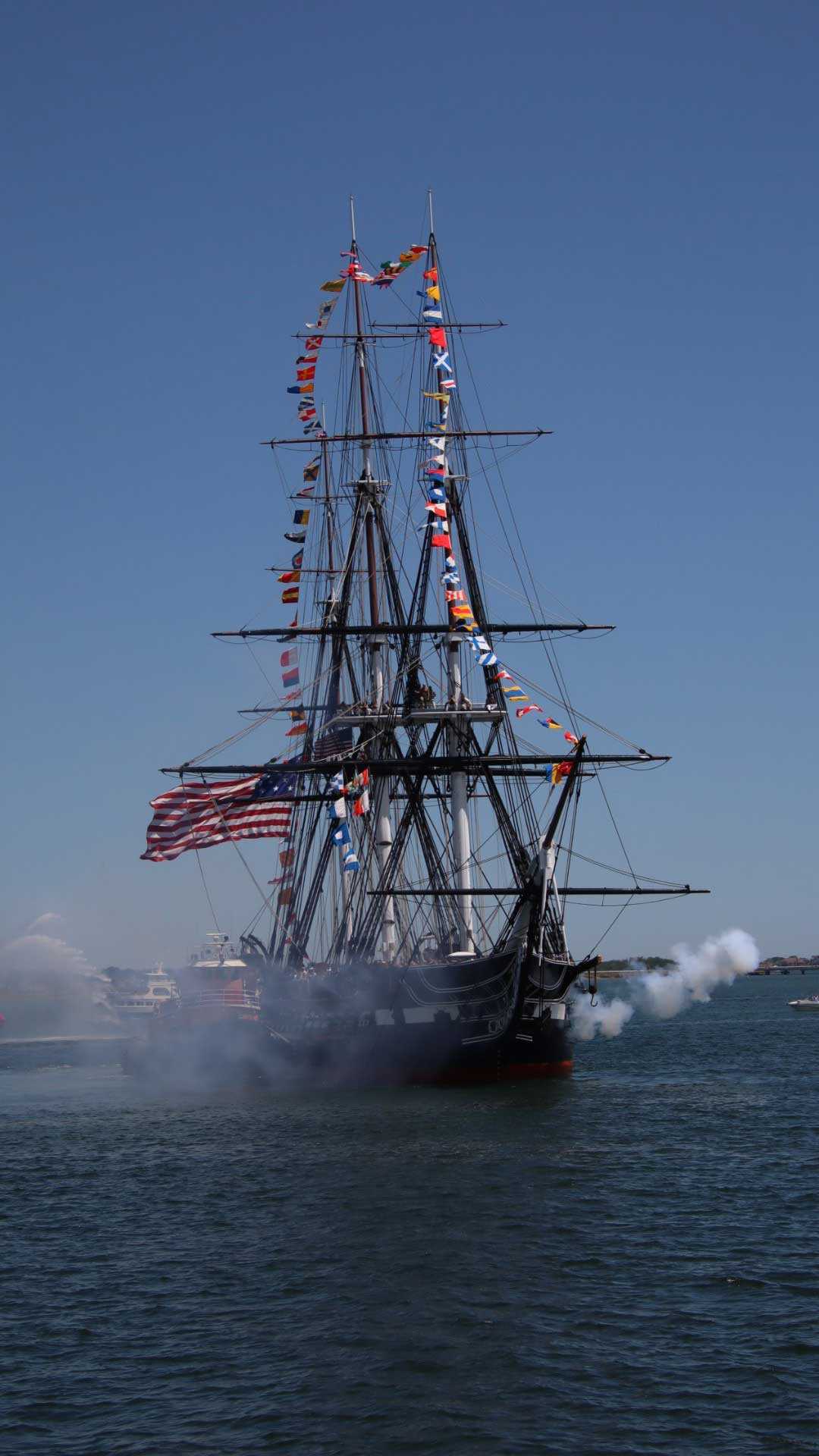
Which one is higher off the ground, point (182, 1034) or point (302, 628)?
point (302, 628)

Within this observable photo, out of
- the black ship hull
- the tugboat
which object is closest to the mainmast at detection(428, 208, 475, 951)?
the black ship hull

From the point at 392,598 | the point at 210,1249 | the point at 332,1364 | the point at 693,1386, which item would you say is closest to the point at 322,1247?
the point at 210,1249

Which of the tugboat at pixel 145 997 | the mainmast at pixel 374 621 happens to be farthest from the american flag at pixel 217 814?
the tugboat at pixel 145 997

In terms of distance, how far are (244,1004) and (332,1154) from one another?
37542 mm

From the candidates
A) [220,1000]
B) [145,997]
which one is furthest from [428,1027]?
[145,997]

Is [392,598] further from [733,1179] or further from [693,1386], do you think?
[693,1386]

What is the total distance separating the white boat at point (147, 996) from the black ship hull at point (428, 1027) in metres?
57.7

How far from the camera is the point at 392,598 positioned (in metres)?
73.0

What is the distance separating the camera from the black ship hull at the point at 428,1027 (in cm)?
5597

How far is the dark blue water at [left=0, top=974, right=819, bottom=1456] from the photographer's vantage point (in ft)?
63.4

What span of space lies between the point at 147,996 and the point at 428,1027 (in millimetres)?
73215

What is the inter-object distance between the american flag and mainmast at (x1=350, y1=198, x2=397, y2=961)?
4.74 meters

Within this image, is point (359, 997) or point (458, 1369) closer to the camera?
point (458, 1369)

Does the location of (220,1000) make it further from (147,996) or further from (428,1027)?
(147,996)
